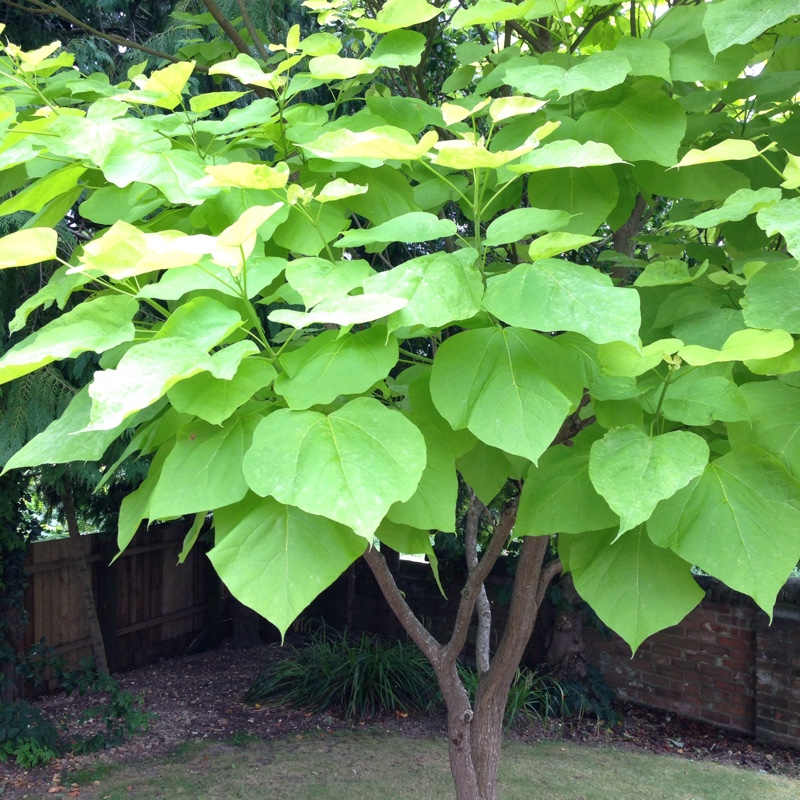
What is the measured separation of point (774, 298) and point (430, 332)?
0.48 meters

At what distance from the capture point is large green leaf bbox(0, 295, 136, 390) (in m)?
0.79

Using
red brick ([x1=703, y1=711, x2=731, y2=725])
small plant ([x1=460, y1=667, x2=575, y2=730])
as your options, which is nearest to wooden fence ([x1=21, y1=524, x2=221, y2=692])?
small plant ([x1=460, y1=667, x2=575, y2=730])

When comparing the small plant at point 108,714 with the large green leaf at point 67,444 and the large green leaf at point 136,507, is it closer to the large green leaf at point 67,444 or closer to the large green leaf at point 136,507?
the large green leaf at point 136,507

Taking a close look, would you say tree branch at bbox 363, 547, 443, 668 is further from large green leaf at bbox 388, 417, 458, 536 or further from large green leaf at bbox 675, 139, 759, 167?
large green leaf at bbox 675, 139, 759, 167

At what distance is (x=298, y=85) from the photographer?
4.42ft

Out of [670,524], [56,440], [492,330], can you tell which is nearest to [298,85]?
[492,330]

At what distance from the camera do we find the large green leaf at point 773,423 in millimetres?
1000

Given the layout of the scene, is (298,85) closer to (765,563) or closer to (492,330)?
(492,330)

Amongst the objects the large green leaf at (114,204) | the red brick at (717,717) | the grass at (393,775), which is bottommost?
the grass at (393,775)

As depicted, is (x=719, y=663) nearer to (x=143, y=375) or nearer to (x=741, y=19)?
(x=741, y=19)

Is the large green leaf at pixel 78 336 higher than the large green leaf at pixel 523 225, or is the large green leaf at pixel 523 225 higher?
the large green leaf at pixel 523 225

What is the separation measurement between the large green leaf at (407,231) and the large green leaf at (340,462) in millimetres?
270

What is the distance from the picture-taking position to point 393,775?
4754 mm

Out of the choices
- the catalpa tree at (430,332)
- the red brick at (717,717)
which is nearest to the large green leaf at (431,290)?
the catalpa tree at (430,332)
